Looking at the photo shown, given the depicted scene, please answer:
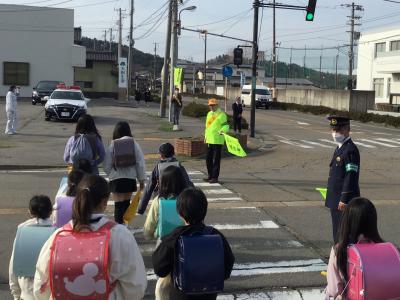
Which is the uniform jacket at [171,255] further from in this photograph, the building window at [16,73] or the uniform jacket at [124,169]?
the building window at [16,73]

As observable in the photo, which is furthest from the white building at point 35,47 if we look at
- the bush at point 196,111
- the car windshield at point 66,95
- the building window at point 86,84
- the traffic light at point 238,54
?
the traffic light at point 238,54

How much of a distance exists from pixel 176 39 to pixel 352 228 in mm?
25744

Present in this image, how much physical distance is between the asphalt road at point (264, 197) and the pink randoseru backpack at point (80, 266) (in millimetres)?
2527

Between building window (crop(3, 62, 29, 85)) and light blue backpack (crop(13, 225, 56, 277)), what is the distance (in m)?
46.5

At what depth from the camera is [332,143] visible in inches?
883

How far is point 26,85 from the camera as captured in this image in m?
48.1

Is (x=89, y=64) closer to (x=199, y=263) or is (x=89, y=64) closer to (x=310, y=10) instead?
(x=310, y=10)

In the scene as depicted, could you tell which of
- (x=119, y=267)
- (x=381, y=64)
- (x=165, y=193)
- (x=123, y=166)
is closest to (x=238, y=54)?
(x=123, y=166)

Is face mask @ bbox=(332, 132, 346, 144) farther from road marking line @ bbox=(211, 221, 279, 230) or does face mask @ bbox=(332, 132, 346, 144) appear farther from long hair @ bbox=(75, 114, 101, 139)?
long hair @ bbox=(75, 114, 101, 139)

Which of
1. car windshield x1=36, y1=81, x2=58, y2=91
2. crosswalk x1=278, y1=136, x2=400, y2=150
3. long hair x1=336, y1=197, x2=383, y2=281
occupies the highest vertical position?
car windshield x1=36, y1=81, x2=58, y2=91

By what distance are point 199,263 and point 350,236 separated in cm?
101

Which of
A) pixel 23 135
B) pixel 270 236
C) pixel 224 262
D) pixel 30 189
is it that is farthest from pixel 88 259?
pixel 23 135

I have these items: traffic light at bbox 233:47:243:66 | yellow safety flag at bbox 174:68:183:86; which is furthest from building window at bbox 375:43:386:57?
traffic light at bbox 233:47:243:66

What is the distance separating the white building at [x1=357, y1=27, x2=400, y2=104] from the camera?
62219mm
